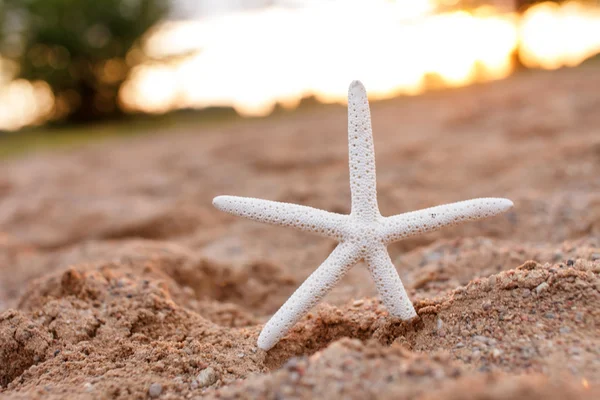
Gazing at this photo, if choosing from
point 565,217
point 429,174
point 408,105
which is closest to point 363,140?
point 565,217

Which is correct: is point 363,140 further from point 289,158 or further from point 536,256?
point 289,158

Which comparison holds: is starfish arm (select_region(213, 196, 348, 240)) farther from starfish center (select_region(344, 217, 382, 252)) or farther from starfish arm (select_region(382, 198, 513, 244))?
starfish arm (select_region(382, 198, 513, 244))

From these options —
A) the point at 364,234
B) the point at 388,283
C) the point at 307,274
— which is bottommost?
the point at 307,274

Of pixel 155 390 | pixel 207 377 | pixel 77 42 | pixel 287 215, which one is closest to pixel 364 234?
pixel 287 215

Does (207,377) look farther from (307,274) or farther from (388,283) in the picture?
(307,274)

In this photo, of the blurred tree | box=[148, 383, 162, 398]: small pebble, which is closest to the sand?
box=[148, 383, 162, 398]: small pebble
